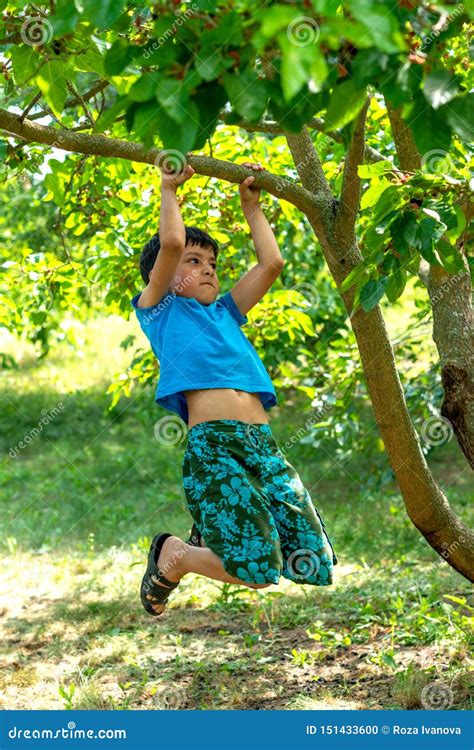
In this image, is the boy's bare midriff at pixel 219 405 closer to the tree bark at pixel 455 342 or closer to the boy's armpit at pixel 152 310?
the boy's armpit at pixel 152 310

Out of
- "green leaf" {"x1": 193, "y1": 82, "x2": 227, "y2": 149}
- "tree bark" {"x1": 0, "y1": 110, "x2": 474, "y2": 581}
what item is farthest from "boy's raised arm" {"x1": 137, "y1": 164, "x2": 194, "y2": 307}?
"green leaf" {"x1": 193, "y1": 82, "x2": 227, "y2": 149}

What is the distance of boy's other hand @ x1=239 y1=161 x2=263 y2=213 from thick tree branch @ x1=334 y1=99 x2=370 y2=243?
0.92ft

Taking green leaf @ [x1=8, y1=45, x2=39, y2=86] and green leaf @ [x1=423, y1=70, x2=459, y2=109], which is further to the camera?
green leaf @ [x1=8, y1=45, x2=39, y2=86]

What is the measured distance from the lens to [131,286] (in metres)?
4.27

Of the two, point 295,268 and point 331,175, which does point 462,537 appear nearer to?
point 331,175

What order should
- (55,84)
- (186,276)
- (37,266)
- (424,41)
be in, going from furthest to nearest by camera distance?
(37,266)
(186,276)
(55,84)
(424,41)

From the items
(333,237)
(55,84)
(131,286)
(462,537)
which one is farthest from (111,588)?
(55,84)

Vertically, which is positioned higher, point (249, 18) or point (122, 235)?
point (122, 235)

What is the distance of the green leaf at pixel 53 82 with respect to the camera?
2.17 m

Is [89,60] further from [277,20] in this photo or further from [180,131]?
[277,20]

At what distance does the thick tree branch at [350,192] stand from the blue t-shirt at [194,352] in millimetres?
476

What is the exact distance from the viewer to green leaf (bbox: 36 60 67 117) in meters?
2.17

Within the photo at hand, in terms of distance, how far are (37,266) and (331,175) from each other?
140cm

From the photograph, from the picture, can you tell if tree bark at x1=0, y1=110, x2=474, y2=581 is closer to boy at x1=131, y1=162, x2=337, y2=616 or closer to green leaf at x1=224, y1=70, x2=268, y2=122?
boy at x1=131, y1=162, x2=337, y2=616
